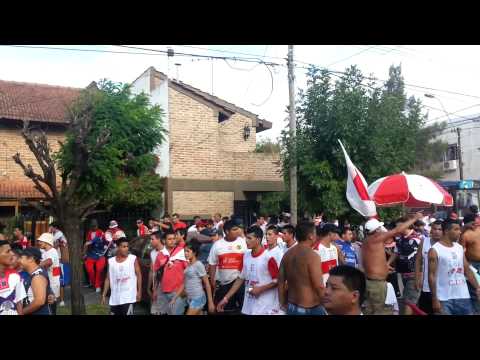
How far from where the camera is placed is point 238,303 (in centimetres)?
812

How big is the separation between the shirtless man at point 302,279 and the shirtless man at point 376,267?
1.46m

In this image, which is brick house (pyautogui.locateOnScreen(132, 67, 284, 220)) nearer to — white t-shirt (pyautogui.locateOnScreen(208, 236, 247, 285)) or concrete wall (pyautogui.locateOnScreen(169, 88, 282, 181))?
concrete wall (pyautogui.locateOnScreen(169, 88, 282, 181))

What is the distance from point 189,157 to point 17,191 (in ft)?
21.0

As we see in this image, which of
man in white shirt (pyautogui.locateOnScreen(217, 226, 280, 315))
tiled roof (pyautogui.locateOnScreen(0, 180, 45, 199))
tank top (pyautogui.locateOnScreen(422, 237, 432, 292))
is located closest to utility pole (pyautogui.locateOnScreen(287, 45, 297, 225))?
tank top (pyautogui.locateOnScreen(422, 237, 432, 292))

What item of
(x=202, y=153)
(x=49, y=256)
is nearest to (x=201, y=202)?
(x=202, y=153)

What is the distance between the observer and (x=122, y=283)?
7047 mm

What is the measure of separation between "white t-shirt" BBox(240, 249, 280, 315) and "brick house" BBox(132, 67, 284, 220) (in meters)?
12.1

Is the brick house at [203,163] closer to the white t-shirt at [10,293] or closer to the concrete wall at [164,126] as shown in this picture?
the concrete wall at [164,126]

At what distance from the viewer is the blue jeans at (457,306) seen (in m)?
6.08

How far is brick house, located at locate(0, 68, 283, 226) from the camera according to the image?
18734mm

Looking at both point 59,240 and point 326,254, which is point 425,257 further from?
point 59,240

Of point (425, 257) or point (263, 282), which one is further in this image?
point (425, 257)
